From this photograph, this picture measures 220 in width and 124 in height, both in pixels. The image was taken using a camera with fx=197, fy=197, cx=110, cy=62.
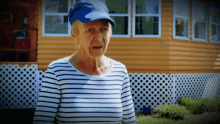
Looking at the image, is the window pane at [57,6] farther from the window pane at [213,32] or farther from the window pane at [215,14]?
the window pane at [213,32]

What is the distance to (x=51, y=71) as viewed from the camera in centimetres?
129

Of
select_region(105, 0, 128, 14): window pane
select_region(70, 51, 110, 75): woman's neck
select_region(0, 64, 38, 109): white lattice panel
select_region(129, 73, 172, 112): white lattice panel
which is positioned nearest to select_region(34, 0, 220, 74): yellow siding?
select_region(129, 73, 172, 112): white lattice panel

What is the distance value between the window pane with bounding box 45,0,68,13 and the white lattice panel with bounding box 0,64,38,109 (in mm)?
2412

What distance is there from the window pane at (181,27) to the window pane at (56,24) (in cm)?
460

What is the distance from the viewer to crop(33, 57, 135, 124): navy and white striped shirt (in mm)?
1265

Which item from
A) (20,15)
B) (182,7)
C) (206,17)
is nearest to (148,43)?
(182,7)

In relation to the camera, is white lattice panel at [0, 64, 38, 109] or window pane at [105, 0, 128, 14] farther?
window pane at [105, 0, 128, 14]

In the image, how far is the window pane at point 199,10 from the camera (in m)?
9.01

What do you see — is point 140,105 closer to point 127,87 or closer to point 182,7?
point 182,7

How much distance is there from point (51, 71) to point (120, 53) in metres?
6.47

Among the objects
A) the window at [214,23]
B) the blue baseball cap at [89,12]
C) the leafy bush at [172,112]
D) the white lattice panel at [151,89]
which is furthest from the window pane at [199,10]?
the blue baseball cap at [89,12]

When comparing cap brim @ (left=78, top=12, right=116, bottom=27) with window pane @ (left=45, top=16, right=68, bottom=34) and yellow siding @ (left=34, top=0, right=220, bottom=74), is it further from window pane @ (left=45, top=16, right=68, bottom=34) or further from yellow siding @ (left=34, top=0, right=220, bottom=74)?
window pane @ (left=45, top=16, right=68, bottom=34)

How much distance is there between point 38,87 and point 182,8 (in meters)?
6.73

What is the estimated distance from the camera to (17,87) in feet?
25.3
